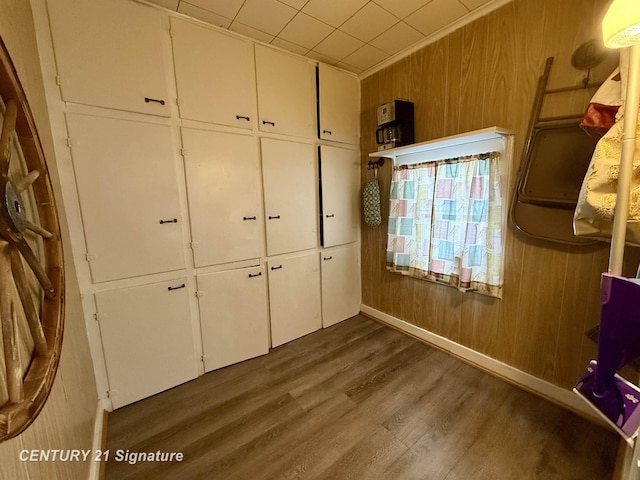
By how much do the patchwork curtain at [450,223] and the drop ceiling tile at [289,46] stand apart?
1354 mm

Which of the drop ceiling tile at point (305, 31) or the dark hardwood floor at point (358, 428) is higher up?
the drop ceiling tile at point (305, 31)

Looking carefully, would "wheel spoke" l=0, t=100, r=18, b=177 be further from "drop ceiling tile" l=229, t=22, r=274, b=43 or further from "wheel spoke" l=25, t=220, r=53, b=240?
"drop ceiling tile" l=229, t=22, r=274, b=43

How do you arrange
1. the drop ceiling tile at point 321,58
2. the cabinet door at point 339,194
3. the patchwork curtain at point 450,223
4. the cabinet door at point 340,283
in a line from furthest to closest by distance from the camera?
1. the cabinet door at point 340,283
2. the cabinet door at point 339,194
3. the drop ceiling tile at point 321,58
4. the patchwork curtain at point 450,223

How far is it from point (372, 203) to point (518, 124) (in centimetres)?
130

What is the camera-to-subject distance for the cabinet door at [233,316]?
81.9 inches

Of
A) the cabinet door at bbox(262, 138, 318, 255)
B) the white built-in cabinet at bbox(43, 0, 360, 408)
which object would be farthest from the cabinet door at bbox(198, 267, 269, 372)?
the cabinet door at bbox(262, 138, 318, 255)

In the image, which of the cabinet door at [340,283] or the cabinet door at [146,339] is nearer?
the cabinet door at [146,339]

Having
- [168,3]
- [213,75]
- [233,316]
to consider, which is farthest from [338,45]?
[233,316]

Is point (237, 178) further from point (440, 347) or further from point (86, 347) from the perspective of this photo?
point (440, 347)

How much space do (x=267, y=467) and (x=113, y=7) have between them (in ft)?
8.96

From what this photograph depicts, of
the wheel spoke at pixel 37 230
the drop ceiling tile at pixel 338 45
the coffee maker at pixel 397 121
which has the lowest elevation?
the wheel spoke at pixel 37 230

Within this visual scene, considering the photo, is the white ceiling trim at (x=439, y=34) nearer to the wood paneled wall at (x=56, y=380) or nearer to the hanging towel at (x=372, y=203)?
the hanging towel at (x=372, y=203)

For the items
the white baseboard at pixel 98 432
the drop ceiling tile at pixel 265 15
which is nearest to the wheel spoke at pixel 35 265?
the white baseboard at pixel 98 432

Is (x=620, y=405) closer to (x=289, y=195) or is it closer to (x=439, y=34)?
(x=289, y=195)
